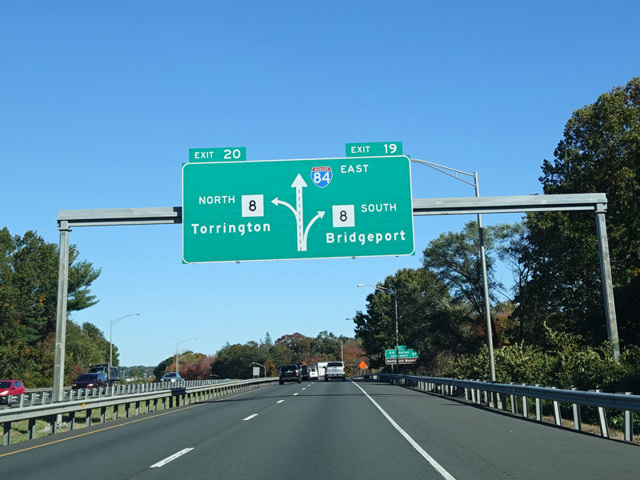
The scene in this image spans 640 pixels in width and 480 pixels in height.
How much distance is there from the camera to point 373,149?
22.6 meters

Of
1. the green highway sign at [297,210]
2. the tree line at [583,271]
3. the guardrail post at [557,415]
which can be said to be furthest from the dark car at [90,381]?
the guardrail post at [557,415]

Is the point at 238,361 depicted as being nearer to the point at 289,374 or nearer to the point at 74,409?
the point at 289,374

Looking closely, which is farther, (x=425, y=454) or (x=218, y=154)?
(x=218, y=154)

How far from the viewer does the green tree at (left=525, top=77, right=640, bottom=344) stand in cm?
3450

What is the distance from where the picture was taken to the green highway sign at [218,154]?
74.1ft

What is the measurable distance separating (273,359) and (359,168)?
5806 inches

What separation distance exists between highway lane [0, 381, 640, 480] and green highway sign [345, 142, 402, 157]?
9.03 meters

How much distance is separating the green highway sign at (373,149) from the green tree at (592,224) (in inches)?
700

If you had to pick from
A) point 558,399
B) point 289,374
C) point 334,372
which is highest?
point 558,399

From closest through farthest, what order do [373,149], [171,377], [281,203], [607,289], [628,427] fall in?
1. [628,427]
2. [607,289]
3. [281,203]
4. [373,149]
5. [171,377]

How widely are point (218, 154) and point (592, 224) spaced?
24.5 meters

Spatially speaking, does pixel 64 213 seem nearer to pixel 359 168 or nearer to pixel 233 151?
pixel 233 151

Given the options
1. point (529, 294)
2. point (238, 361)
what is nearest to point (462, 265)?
point (529, 294)

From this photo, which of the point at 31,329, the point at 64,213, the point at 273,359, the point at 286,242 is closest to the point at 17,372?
the point at 31,329
